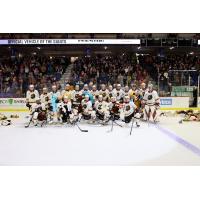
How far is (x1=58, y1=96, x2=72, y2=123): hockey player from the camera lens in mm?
6477

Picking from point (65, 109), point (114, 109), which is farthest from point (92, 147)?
point (114, 109)

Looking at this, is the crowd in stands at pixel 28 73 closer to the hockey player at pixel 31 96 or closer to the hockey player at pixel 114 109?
the hockey player at pixel 31 96

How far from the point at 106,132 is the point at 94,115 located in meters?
1.06

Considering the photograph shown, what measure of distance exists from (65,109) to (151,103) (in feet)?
6.06

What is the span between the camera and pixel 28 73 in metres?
7.24

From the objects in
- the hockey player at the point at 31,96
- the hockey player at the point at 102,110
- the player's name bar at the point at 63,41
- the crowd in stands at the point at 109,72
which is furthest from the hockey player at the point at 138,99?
the player's name bar at the point at 63,41

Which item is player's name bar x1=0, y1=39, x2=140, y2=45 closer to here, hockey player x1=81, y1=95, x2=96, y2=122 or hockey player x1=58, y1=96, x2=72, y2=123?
hockey player x1=58, y1=96, x2=72, y2=123

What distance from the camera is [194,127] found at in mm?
6230

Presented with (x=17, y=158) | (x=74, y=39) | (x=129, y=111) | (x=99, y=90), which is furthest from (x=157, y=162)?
(x=99, y=90)

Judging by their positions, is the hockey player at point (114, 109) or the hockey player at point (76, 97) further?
the hockey player at point (76, 97)

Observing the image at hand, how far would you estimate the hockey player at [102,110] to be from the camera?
6.59m

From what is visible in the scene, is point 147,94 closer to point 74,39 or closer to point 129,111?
point 129,111

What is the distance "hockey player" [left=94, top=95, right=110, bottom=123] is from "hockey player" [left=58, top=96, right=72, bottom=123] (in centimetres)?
54

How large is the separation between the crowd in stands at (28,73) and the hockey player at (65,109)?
83 centimetres
